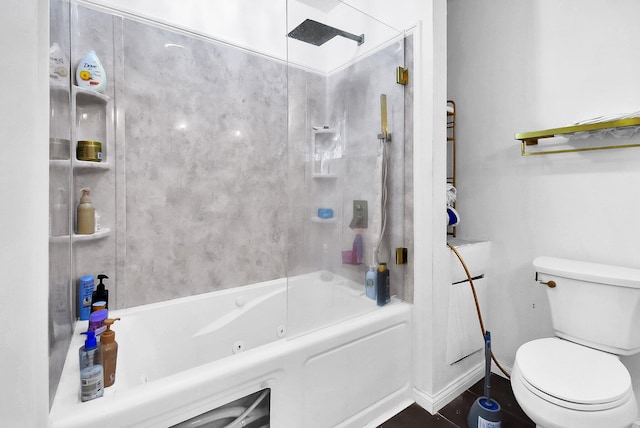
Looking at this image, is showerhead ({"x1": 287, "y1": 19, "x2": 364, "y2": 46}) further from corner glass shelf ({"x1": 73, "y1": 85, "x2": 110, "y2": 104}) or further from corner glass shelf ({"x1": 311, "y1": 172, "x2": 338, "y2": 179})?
corner glass shelf ({"x1": 73, "y1": 85, "x2": 110, "y2": 104})

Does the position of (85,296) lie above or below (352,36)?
below

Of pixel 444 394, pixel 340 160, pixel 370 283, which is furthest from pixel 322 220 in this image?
pixel 444 394

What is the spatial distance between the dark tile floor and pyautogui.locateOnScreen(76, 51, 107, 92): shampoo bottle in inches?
87.4

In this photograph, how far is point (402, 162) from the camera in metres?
1.83

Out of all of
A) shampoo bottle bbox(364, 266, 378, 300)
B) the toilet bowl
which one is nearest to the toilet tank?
the toilet bowl

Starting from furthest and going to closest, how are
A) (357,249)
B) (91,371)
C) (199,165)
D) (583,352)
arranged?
1. (199,165)
2. (357,249)
3. (583,352)
4. (91,371)

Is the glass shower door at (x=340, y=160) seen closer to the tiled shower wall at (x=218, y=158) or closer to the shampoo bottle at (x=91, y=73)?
the tiled shower wall at (x=218, y=158)

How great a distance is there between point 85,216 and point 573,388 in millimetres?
2199

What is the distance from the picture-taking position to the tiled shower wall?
1602mm

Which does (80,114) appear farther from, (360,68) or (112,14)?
(360,68)

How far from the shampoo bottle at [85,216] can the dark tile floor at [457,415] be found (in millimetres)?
1767

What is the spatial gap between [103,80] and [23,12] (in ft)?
2.96

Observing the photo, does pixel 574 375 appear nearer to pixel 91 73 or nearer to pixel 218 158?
pixel 218 158

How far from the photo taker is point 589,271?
1.50 meters
